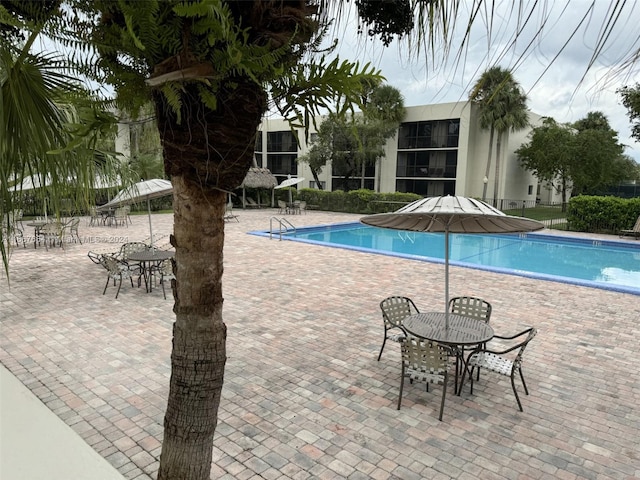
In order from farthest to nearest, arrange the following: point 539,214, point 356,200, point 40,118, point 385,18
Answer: point 539,214 → point 356,200 → point 40,118 → point 385,18

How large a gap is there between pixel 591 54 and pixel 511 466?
3506 millimetres

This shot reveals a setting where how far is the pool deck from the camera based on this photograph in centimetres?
350

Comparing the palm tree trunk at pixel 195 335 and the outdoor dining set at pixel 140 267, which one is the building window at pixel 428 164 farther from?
the palm tree trunk at pixel 195 335

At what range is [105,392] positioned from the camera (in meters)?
4.46

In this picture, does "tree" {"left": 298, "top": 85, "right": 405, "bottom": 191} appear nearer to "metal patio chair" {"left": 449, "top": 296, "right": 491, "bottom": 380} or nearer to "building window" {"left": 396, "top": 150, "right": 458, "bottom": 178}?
"building window" {"left": 396, "top": 150, "right": 458, "bottom": 178}

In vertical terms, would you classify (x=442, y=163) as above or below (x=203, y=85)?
above

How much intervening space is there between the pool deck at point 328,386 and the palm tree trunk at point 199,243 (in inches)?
64.0

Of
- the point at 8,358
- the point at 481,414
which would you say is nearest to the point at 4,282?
the point at 8,358

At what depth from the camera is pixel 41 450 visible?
9.63 feet

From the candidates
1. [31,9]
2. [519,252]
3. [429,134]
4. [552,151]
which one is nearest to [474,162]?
[429,134]

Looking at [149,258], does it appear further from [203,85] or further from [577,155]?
[577,155]

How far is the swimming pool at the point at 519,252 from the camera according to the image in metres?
12.3

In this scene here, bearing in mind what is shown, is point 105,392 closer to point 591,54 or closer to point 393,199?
point 591,54

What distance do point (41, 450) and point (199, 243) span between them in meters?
2.40
